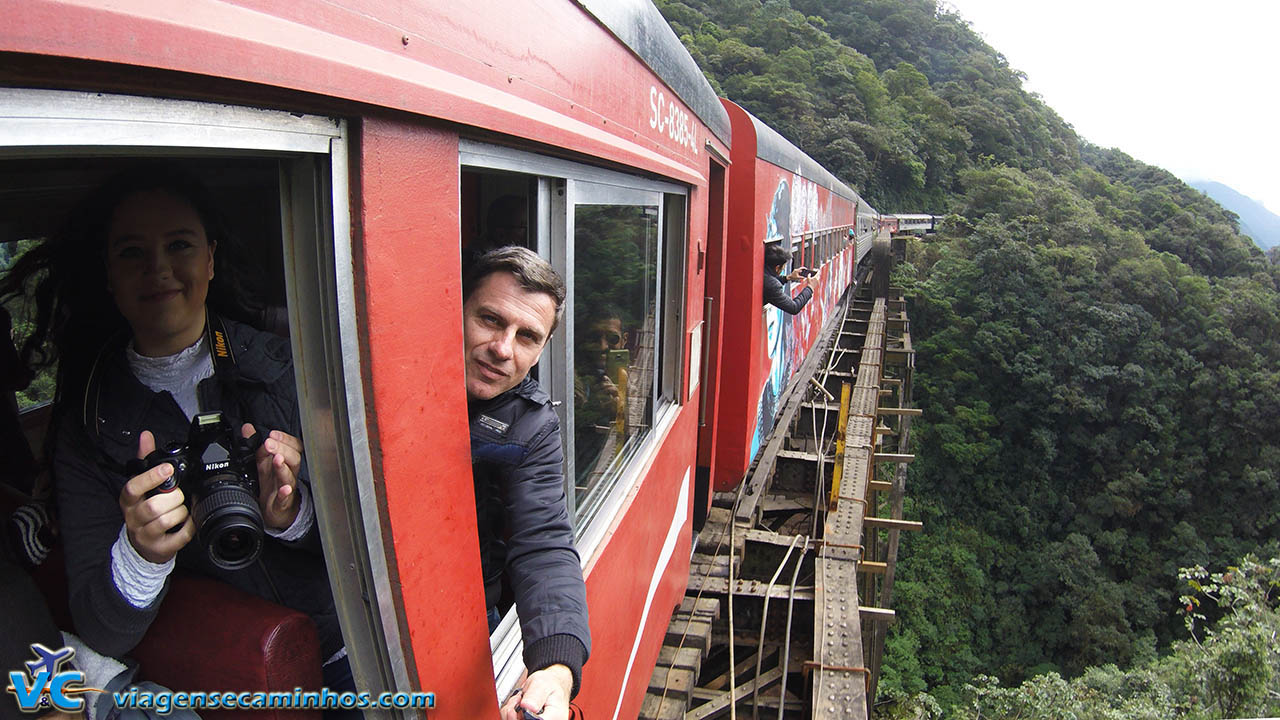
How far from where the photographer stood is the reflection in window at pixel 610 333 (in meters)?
1.91

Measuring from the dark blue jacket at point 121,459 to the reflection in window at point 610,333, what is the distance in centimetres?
73

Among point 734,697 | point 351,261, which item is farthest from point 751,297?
point 351,261

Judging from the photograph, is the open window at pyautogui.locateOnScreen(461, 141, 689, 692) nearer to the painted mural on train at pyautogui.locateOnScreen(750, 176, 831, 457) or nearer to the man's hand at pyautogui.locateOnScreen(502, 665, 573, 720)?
the man's hand at pyautogui.locateOnScreen(502, 665, 573, 720)

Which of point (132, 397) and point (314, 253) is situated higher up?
point (314, 253)

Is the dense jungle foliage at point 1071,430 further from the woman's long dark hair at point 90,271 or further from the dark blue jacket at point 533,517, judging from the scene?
the woman's long dark hair at point 90,271

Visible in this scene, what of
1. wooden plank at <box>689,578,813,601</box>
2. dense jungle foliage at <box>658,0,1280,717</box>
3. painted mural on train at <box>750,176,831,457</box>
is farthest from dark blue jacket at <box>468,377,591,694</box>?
dense jungle foliage at <box>658,0,1280,717</box>

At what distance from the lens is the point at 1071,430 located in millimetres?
29109

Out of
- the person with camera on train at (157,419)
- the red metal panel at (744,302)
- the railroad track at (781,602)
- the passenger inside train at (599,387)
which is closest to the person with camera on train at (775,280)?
the red metal panel at (744,302)

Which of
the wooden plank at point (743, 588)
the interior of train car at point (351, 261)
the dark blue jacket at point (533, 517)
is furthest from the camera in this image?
Answer: the wooden plank at point (743, 588)

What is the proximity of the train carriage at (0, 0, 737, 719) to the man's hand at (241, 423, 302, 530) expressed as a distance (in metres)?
0.13

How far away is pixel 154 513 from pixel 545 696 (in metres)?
0.65

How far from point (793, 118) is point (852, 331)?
27.4 m

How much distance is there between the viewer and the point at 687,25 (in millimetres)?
48375

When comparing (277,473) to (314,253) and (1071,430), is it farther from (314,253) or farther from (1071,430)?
(1071,430)
